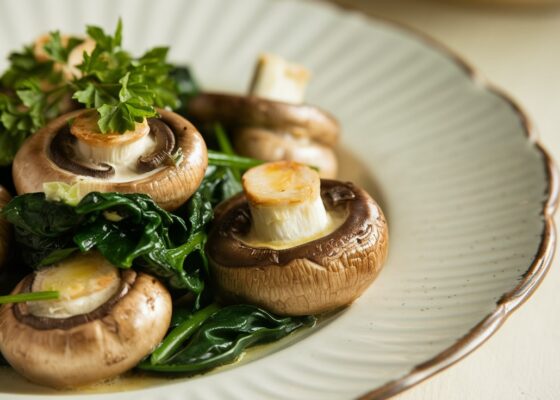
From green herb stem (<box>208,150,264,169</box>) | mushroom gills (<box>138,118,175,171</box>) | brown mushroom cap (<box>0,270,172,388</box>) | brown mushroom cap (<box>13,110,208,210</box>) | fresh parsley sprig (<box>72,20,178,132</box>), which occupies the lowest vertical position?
brown mushroom cap (<box>0,270,172,388</box>)

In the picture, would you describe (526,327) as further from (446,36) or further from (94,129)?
(446,36)

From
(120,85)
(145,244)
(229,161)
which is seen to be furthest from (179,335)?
(120,85)

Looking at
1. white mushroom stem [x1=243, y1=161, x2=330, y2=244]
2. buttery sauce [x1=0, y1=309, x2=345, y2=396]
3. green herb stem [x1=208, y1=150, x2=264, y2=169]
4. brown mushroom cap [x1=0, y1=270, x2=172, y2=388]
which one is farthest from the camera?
green herb stem [x1=208, y1=150, x2=264, y2=169]

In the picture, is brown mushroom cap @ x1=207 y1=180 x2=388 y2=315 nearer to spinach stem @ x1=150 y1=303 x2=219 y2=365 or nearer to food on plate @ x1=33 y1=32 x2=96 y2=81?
spinach stem @ x1=150 y1=303 x2=219 y2=365

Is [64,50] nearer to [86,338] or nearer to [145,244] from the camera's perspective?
[145,244]

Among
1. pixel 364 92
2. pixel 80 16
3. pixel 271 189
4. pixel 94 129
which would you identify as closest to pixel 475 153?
pixel 364 92

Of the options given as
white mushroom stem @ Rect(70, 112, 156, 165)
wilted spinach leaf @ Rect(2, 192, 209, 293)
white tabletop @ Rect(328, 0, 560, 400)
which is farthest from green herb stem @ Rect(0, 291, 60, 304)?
white tabletop @ Rect(328, 0, 560, 400)

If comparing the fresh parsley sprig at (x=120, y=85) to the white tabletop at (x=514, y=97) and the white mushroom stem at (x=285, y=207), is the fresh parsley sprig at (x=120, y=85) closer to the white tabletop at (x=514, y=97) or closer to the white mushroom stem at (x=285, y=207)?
the white mushroom stem at (x=285, y=207)
